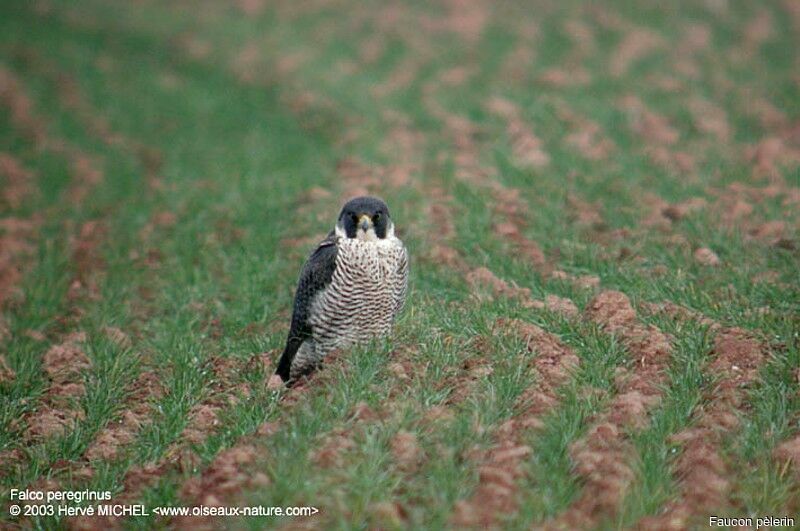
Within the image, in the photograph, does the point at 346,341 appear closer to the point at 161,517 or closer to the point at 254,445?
the point at 254,445

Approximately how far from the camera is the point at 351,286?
6949 millimetres

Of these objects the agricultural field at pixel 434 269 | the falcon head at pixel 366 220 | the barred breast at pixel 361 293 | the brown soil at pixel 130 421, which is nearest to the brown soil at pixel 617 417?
the agricultural field at pixel 434 269

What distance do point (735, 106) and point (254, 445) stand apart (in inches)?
405

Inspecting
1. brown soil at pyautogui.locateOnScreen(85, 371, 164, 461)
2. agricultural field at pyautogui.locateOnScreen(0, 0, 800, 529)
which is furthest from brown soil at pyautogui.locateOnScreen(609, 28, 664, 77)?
brown soil at pyautogui.locateOnScreen(85, 371, 164, 461)

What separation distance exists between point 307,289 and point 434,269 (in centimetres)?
196

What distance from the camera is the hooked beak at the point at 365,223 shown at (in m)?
6.88

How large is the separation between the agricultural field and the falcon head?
72 centimetres

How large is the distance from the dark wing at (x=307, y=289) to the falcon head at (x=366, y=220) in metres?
0.19

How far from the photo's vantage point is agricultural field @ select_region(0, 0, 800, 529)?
18.4ft

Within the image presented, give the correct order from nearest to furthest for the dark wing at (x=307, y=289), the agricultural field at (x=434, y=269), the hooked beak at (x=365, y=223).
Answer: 1. the agricultural field at (x=434, y=269)
2. the hooked beak at (x=365, y=223)
3. the dark wing at (x=307, y=289)

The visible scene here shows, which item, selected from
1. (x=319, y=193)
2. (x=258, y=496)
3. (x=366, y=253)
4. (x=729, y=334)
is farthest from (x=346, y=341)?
(x=319, y=193)

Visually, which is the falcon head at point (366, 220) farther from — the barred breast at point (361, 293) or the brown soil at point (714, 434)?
the brown soil at point (714, 434)

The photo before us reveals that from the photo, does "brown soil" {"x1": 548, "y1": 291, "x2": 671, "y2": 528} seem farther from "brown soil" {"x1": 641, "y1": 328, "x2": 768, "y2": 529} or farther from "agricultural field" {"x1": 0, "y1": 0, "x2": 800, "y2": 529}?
"brown soil" {"x1": 641, "y1": 328, "x2": 768, "y2": 529}

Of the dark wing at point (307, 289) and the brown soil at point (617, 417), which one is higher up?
the dark wing at point (307, 289)
